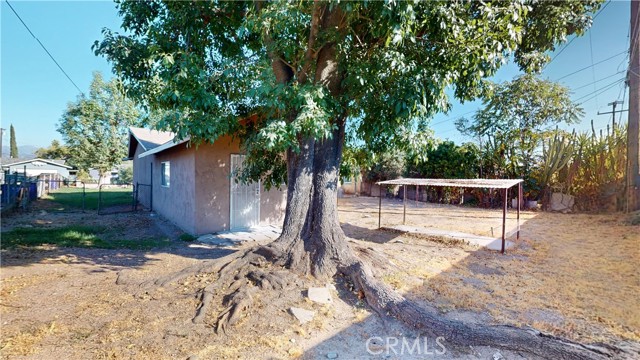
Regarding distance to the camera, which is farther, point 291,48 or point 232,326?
point 291,48

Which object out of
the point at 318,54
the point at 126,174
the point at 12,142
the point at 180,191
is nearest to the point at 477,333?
the point at 318,54

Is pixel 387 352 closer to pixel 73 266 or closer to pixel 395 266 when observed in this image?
pixel 395 266

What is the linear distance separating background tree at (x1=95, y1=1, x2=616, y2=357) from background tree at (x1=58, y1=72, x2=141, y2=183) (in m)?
26.7

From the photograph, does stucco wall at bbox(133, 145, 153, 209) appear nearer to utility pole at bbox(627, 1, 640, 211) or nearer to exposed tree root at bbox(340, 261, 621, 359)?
exposed tree root at bbox(340, 261, 621, 359)

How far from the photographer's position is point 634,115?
33.5ft

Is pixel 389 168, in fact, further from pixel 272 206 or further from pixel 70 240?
pixel 70 240

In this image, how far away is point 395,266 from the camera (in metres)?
4.99

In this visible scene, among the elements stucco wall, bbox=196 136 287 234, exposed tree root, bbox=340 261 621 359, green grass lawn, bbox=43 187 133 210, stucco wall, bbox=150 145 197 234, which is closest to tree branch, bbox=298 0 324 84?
exposed tree root, bbox=340 261 621 359

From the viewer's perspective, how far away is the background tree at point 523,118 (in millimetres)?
13102

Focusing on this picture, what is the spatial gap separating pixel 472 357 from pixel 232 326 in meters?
2.43

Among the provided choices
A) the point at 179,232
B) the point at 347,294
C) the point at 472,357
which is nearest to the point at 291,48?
the point at 347,294

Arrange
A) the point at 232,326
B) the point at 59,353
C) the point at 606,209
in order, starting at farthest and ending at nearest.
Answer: the point at 606,209 → the point at 232,326 → the point at 59,353

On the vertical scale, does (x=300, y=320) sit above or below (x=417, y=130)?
below

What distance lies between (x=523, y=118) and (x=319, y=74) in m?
13.1
